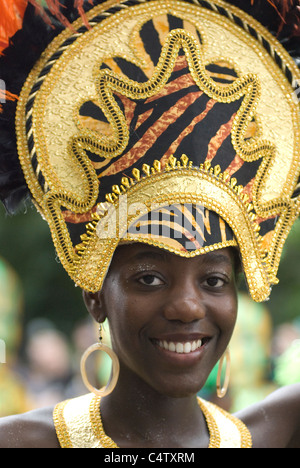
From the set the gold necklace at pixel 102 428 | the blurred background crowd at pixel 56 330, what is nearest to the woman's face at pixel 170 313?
the gold necklace at pixel 102 428

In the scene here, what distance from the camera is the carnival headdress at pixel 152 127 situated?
247 centimetres

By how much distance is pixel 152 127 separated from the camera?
2504mm

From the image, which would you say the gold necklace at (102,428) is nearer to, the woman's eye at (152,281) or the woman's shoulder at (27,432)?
the woman's shoulder at (27,432)

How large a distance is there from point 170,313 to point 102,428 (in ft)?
2.34

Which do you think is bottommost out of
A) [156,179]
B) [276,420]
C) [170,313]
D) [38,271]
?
[38,271]

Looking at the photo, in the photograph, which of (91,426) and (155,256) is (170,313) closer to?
(155,256)

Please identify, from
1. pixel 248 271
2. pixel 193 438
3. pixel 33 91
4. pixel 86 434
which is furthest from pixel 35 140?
pixel 193 438

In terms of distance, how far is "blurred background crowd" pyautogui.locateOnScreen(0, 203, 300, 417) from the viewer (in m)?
6.37

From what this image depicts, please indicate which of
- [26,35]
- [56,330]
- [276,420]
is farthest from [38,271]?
→ [26,35]

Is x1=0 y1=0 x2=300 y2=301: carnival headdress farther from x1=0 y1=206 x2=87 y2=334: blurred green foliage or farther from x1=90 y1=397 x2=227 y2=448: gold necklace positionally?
x1=0 y1=206 x2=87 y2=334: blurred green foliage

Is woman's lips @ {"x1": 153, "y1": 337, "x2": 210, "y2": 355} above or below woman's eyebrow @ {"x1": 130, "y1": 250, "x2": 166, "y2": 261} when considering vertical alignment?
below

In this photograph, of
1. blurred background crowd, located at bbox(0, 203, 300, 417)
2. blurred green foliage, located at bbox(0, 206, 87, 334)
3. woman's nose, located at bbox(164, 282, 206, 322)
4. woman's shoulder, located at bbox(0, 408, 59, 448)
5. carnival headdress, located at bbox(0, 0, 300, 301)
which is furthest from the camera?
blurred green foliage, located at bbox(0, 206, 87, 334)

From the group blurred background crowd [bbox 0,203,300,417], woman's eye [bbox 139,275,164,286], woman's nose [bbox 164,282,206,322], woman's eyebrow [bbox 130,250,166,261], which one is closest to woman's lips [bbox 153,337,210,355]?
woman's nose [bbox 164,282,206,322]

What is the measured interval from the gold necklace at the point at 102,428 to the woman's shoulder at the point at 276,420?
0.21 m
